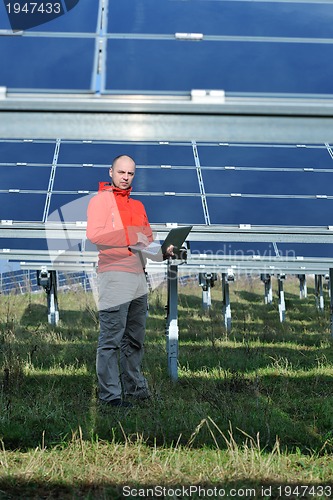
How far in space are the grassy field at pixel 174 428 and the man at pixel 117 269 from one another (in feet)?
0.72

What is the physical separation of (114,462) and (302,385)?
2.61 metres

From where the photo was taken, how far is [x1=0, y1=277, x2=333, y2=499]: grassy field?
3096 millimetres

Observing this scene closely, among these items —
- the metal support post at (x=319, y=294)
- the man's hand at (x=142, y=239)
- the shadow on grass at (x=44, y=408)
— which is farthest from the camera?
the metal support post at (x=319, y=294)

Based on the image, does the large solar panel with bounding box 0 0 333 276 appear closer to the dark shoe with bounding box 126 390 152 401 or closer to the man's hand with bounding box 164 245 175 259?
the man's hand with bounding box 164 245 175 259

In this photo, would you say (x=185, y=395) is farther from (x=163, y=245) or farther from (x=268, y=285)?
(x=268, y=285)

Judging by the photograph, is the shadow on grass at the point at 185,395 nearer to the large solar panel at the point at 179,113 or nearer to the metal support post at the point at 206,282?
the large solar panel at the point at 179,113

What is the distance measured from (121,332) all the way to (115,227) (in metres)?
0.76

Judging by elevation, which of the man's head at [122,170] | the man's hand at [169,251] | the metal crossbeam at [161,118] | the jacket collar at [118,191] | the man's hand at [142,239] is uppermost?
the man's head at [122,170]

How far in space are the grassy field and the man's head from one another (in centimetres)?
156

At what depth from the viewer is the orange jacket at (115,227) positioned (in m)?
4.74

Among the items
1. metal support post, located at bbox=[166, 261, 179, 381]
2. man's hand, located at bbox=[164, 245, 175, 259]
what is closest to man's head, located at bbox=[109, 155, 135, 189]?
man's hand, located at bbox=[164, 245, 175, 259]

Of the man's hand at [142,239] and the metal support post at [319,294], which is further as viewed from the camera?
the metal support post at [319,294]

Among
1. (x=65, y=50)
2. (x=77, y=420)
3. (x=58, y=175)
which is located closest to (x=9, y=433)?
(x=77, y=420)

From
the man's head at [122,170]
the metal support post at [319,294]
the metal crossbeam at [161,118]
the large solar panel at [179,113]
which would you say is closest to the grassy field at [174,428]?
the large solar panel at [179,113]
